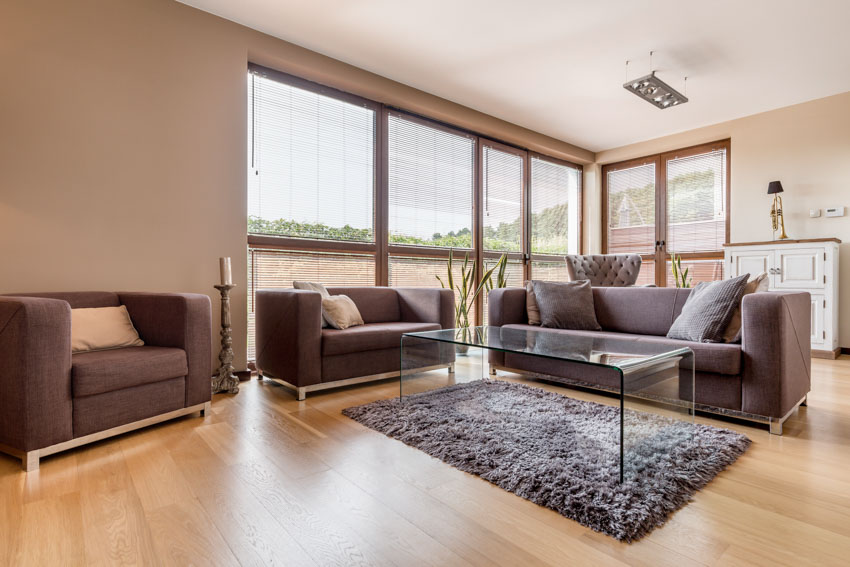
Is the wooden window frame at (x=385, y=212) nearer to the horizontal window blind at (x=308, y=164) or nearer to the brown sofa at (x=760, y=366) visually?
the horizontal window blind at (x=308, y=164)

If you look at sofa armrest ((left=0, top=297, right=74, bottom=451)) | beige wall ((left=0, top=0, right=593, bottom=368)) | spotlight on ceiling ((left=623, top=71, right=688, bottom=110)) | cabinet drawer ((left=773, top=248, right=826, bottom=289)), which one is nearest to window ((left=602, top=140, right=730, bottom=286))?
cabinet drawer ((left=773, top=248, right=826, bottom=289))

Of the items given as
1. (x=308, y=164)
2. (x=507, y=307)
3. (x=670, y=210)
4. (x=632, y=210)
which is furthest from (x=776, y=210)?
(x=308, y=164)

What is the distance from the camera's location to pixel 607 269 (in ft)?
13.8

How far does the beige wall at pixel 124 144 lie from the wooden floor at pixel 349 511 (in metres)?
1.29

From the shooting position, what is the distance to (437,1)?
3.09 meters

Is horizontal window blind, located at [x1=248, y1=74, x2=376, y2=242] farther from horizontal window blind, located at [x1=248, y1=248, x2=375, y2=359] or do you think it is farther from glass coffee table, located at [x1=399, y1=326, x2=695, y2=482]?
glass coffee table, located at [x1=399, y1=326, x2=695, y2=482]

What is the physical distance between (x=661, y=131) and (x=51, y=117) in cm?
621

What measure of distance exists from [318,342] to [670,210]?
5.32 metres

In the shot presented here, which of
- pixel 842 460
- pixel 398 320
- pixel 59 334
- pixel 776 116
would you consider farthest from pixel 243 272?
pixel 776 116

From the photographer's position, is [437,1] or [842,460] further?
[437,1]

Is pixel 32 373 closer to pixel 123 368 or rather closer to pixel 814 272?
pixel 123 368

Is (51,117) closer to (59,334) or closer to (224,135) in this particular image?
(224,135)

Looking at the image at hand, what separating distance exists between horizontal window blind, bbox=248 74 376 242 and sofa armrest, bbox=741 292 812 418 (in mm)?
3114

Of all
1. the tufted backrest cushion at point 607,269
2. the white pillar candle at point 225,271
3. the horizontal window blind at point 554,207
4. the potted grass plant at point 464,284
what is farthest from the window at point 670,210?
the white pillar candle at point 225,271
